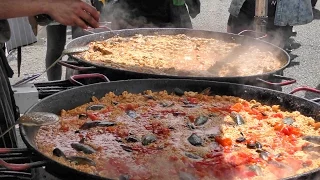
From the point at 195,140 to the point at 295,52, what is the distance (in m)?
8.07

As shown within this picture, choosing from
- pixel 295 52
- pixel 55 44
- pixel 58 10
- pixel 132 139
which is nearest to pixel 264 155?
pixel 132 139

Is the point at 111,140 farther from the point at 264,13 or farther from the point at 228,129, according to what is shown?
the point at 264,13

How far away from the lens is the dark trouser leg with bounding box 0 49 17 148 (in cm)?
293

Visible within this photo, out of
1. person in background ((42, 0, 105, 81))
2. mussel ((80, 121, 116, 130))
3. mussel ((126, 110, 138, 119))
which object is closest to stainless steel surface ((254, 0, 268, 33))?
mussel ((126, 110, 138, 119))

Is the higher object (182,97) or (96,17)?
(96,17)

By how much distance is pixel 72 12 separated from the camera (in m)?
2.33

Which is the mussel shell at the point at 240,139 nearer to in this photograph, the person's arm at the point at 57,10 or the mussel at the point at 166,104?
the mussel at the point at 166,104

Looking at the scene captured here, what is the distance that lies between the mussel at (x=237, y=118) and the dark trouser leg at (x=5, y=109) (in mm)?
1344

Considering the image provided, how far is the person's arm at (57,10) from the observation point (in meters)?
2.31

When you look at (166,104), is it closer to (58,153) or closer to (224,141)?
(224,141)

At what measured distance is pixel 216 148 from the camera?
222 cm

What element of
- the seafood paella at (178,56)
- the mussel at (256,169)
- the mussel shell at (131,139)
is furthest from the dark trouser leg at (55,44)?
the mussel at (256,169)

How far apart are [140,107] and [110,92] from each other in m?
0.22

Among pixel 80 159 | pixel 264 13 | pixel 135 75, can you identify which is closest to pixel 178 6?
pixel 264 13
